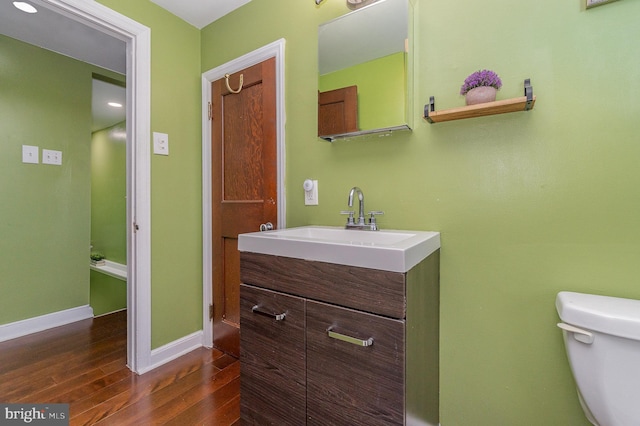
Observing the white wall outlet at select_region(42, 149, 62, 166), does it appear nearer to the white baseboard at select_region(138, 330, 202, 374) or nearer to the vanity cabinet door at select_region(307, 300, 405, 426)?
the white baseboard at select_region(138, 330, 202, 374)

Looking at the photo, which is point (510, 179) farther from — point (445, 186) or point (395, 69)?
point (395, 69)

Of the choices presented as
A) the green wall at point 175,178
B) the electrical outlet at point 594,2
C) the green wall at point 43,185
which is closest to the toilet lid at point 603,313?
the electrical outlet at point 594,2

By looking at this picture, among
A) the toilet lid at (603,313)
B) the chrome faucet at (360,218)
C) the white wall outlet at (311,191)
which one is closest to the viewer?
the toilet lid at (603,313)

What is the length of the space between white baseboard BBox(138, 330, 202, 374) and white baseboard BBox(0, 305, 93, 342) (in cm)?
130

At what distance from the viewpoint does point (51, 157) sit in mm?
2322

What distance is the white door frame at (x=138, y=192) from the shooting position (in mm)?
1669

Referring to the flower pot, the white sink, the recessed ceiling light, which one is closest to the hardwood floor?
the white sink

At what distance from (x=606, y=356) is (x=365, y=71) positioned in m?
1.30

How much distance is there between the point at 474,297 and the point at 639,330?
0.45 metres

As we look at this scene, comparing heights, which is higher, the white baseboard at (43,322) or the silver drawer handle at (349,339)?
the silver drawer handle at (349,339)

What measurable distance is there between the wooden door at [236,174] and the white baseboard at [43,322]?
4.76 feet

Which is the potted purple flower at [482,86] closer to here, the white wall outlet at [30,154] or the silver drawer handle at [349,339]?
the silver drawer handle at [349,339]

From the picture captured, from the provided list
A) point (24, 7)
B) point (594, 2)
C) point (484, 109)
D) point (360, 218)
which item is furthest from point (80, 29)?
point (594, 2)

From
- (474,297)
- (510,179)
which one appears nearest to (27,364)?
(474,297)
